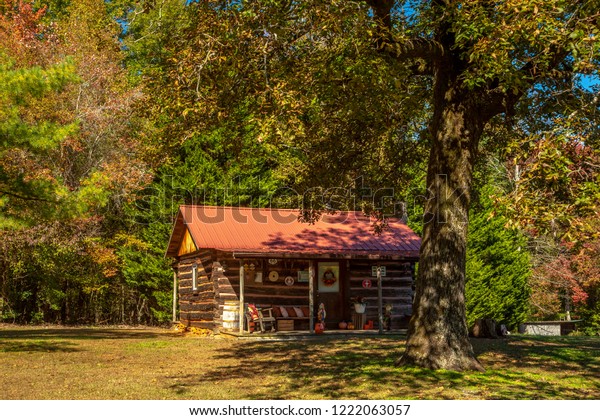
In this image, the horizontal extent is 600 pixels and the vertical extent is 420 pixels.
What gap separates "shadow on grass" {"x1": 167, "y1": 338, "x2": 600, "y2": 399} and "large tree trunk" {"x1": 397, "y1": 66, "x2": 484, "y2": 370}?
57 centimetres

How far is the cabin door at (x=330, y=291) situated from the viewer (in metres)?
27.0

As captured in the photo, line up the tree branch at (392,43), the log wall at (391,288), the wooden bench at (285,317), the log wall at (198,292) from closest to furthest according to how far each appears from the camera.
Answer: the tree branch at (392,43), the wooden bench at (285,317), the log wall at (198,292), the log wall at (391,288)

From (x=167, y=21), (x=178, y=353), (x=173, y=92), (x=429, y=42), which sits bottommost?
(x=178, y=353)

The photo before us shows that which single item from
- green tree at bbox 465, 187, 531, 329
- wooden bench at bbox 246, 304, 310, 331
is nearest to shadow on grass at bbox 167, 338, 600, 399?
wooden bench at bbox 246, 304, 310, 331

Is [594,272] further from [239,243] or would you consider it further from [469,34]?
[469,34]

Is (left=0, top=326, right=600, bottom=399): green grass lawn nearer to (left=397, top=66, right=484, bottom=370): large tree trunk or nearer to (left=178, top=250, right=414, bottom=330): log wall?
(left=397, top=66, right=484, bottom=370): large tree trunk

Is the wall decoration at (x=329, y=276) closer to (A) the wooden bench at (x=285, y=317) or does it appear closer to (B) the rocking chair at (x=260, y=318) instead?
(A) the wooden bench at (x=285, y=317)

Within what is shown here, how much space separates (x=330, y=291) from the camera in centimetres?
2725

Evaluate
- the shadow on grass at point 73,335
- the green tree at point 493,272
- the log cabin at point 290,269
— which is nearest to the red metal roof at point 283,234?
the log cabin at point 290,269

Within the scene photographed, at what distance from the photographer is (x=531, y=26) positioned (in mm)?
11117

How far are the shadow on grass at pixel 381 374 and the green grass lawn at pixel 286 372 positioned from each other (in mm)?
18

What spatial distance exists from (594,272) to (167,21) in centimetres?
2613

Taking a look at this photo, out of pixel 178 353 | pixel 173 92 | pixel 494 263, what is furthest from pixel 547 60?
pixel 494 263

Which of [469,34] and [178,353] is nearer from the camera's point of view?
[469,34]
